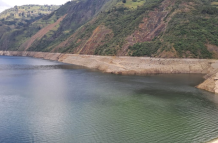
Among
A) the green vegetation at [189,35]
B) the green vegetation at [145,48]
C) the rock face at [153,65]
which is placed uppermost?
the green vegetation at [189,35]

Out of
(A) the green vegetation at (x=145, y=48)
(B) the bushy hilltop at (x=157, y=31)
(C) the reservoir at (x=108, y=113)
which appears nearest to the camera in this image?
(C) the reservoir at (x=108, y=113)

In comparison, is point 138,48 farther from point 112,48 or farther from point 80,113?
point 80,113

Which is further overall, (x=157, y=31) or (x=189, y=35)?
(x=157, y=31)

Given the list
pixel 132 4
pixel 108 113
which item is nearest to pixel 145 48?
pixel 132 4

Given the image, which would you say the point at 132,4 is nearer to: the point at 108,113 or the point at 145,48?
the point at 145,48

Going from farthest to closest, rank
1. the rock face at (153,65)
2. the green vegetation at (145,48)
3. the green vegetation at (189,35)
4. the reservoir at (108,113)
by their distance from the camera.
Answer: the green vegetation at (145,48) < the green vegetation at (189,35) < the rock face at (153,65) < the reservoir at (108,113)

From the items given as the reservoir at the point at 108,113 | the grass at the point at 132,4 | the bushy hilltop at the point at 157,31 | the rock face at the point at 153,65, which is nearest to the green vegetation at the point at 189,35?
the bushy hilltop at the point at 157,31

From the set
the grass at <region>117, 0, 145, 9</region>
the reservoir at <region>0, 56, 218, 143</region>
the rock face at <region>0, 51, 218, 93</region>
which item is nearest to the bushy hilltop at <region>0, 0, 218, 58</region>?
the grass at <region>117, 0, 145, 9</region>

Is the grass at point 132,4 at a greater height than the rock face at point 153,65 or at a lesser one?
greater

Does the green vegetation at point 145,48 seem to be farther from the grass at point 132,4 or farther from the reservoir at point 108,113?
the grass at point 132,4
